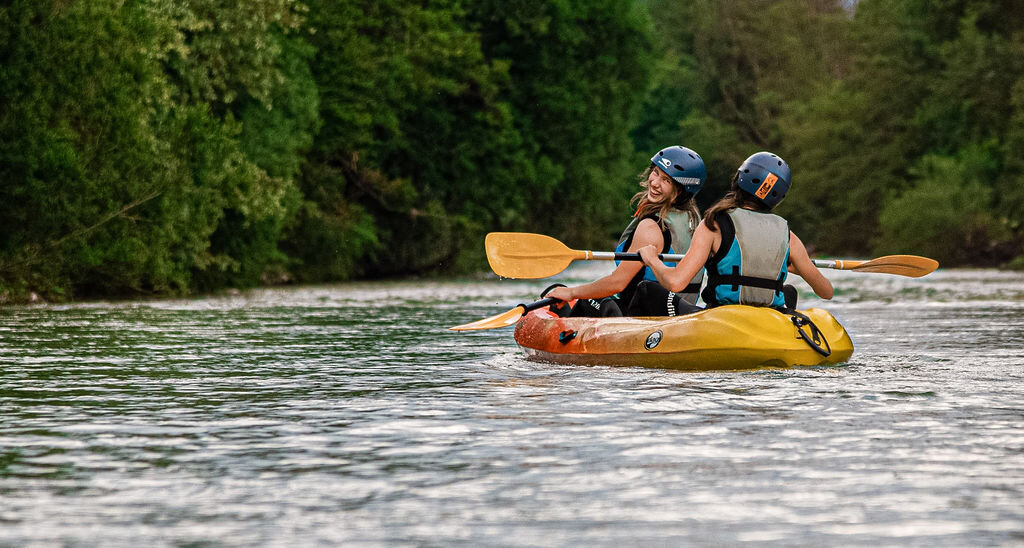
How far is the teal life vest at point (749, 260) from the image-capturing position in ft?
34.5

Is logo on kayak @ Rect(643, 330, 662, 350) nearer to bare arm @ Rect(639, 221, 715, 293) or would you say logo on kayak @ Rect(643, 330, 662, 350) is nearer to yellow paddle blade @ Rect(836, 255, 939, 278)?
bare arm @ Rect(639, 221, 715, 293)

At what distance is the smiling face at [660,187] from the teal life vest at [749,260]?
0.69 meters

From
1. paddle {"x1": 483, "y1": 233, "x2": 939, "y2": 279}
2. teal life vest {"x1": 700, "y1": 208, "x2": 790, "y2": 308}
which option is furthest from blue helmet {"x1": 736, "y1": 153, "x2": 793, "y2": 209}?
paddle {"x1": 483, "y1": 233, "x2": 939, "y2": 279}

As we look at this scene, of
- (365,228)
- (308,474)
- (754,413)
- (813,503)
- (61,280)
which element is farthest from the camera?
(365,228)

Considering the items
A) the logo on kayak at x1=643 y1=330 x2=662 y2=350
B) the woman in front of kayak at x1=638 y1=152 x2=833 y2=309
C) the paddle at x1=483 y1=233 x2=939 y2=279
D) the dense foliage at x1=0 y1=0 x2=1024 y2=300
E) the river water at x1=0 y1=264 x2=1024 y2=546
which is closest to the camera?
the river water at x1=0 y1=264 x2=1024 y2=546

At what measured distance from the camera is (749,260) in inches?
418

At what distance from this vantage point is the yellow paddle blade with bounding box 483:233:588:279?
Answer: 39.6 feet

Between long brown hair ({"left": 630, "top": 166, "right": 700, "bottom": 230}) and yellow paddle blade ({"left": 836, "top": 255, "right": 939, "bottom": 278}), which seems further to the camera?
yellow paddle blade ({"left": 836, "top": 255, "right": 939, "bottom": 278})

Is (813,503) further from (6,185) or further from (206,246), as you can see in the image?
(206,246)

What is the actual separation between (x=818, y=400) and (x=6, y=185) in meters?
15.1

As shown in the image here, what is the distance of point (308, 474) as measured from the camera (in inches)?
243

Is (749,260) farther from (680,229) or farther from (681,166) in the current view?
(681,166)

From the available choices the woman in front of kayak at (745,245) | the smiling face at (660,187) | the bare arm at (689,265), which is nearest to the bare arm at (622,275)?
the smiling face at (660,187)

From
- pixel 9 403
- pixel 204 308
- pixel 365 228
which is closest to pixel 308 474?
pixel 9 403
